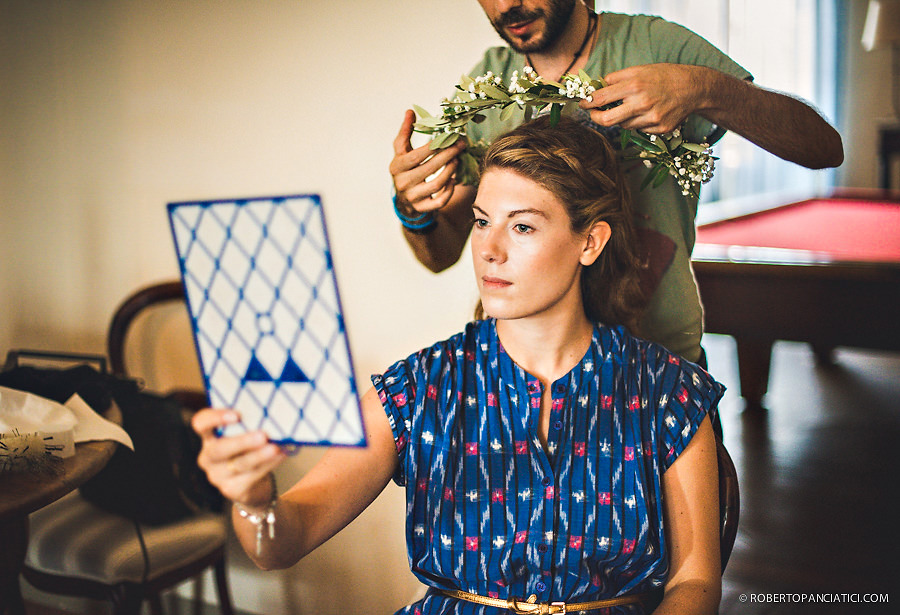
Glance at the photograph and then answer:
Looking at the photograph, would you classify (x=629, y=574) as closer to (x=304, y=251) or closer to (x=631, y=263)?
(x=631, y=263)

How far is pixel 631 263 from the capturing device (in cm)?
144

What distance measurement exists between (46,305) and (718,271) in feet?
7.31

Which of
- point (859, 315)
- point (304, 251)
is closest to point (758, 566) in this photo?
point (859, 315)

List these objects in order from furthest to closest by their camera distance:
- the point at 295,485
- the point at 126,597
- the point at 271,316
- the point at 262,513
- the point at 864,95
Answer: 1. the point at 864,95
2. the point at 126,597
3. the point at 295,485
4. the point at 262,513
5. the point at 271,316

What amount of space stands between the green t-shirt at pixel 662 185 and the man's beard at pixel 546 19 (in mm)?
84

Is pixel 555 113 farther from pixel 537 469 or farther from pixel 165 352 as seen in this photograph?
pixel 165 352

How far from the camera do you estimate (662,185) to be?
4.89 feet

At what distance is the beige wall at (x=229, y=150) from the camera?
192 centimetres

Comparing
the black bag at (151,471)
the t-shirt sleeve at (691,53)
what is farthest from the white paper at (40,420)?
the t-shirt sleeve at (691,53)

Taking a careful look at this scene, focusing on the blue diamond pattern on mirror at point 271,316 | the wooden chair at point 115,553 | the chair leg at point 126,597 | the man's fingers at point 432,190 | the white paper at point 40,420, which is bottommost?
the chair leg at point 126,597

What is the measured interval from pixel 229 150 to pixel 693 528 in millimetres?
1614

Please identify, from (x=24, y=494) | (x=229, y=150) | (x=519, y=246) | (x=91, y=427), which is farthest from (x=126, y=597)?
(x=519, y=246)

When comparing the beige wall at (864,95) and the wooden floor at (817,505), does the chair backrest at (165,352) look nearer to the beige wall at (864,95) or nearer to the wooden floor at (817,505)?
the wooden floor at (817,505)

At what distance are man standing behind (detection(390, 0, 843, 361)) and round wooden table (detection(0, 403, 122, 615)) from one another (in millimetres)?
801
